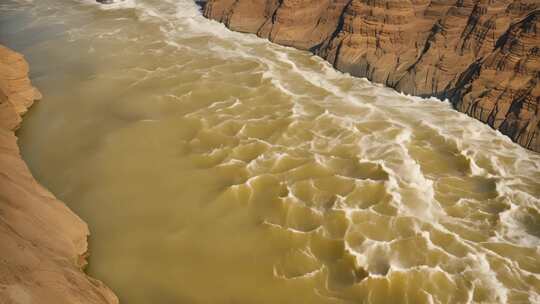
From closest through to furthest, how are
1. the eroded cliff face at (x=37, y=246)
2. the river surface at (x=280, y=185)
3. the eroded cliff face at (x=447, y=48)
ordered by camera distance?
the eroded cliff face at (x=37, y=246)
the river surface at (x=280, y=185)
the eroded cliff face at (x=447, y=48)

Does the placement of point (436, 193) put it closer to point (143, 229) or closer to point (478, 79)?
point (478, 79)

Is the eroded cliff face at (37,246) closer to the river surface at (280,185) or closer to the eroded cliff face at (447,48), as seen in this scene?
the river surface at (280,185)

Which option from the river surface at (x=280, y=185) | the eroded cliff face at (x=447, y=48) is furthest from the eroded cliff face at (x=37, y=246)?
the eroded cliff face at (x=447, y=48)

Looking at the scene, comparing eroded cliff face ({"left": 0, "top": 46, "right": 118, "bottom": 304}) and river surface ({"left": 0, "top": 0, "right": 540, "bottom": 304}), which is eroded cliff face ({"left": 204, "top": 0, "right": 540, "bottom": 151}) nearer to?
river surface ({"left": 0, "top": 0, "right": 540, "bottom": 304})

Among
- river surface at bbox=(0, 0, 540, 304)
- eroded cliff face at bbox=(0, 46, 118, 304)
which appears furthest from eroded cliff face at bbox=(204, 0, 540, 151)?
eroded cliff face at bbox=(0, 46, 118, 304)

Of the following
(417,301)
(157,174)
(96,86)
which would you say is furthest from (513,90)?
(96,86)
